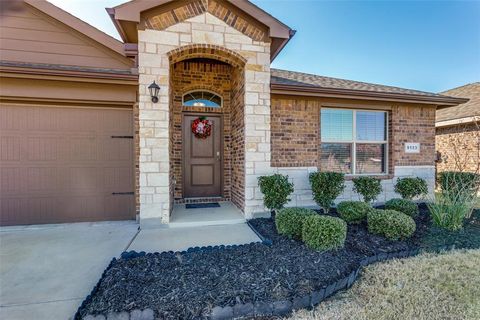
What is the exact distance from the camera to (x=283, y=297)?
2107mm

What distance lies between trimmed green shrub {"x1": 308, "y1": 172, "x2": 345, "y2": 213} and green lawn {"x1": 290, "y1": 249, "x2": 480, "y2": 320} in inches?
66.0

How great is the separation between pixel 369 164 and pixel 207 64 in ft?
15.6

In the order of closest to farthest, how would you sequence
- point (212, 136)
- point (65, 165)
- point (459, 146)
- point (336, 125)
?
point (65, 165) < point (336, 125) < point (212, 136) < point (459, 146)

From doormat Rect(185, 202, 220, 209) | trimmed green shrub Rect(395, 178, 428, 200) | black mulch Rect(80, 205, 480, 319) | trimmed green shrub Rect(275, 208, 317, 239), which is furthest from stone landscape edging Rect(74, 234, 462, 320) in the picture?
trimmed green shrub Rect(395, 178, 428, 200)

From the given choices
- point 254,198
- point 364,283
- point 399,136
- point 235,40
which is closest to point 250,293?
point 364,283

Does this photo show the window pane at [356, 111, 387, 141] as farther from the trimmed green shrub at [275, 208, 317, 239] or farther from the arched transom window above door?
the arched transom window above door

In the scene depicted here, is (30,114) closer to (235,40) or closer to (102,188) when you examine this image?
(102,188)

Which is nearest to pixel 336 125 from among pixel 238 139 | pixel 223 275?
pixel 238 139

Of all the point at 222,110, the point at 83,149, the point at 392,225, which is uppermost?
the point at 222,110

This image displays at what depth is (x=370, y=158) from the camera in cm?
564

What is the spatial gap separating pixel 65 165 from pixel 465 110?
43.9ft

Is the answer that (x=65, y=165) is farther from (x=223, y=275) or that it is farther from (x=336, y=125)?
(x=336, y=125)

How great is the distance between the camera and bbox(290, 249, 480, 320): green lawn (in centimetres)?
201

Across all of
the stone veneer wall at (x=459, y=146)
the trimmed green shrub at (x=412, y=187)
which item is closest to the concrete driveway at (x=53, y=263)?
the trimmed green shrub at (x=412, y=187)
